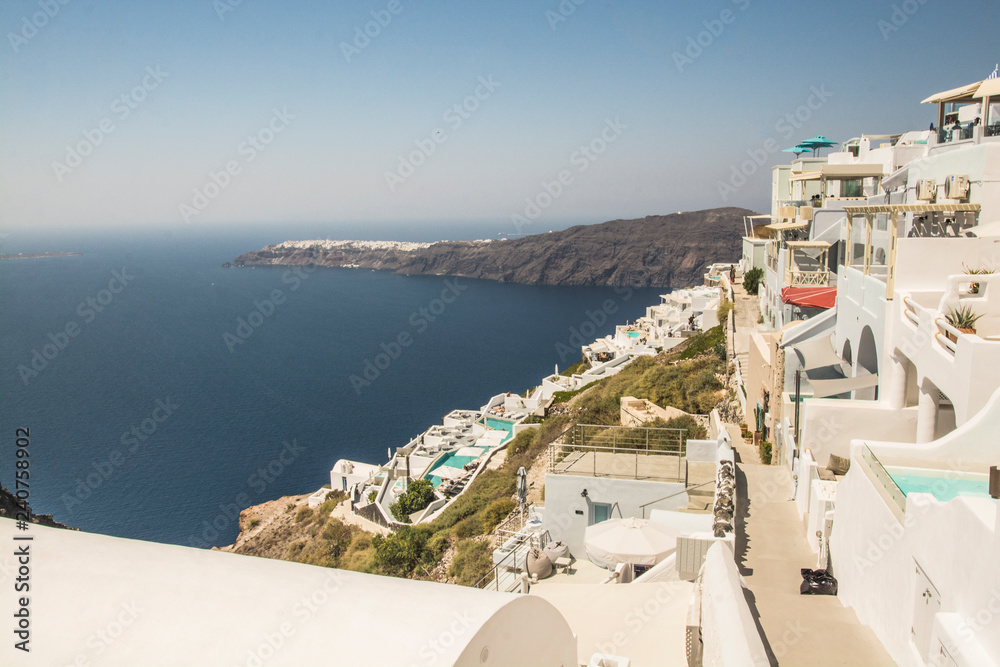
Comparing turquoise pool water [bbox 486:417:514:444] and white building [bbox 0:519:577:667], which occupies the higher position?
white building [bbox 0:519:577:667]

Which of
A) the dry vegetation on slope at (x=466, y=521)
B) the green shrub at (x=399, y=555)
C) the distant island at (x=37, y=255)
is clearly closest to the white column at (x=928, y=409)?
the dry vegetation on slope at (x=466, y=521)

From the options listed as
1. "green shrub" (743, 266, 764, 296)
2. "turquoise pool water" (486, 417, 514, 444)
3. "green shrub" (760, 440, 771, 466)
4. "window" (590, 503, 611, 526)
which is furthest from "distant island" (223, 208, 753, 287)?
"window" (590, 503, 611, 526)

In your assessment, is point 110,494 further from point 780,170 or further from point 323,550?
point 780,170

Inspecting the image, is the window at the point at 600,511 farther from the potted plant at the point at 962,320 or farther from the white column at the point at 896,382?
the potted plant at the point at 962,320

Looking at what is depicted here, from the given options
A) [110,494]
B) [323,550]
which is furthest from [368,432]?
[323,550]

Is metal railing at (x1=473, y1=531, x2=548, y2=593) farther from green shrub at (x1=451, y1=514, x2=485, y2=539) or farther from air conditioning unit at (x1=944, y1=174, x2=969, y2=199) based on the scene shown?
air conditioning unit at (x1=944, y1=174, x2=969, y2=199)
